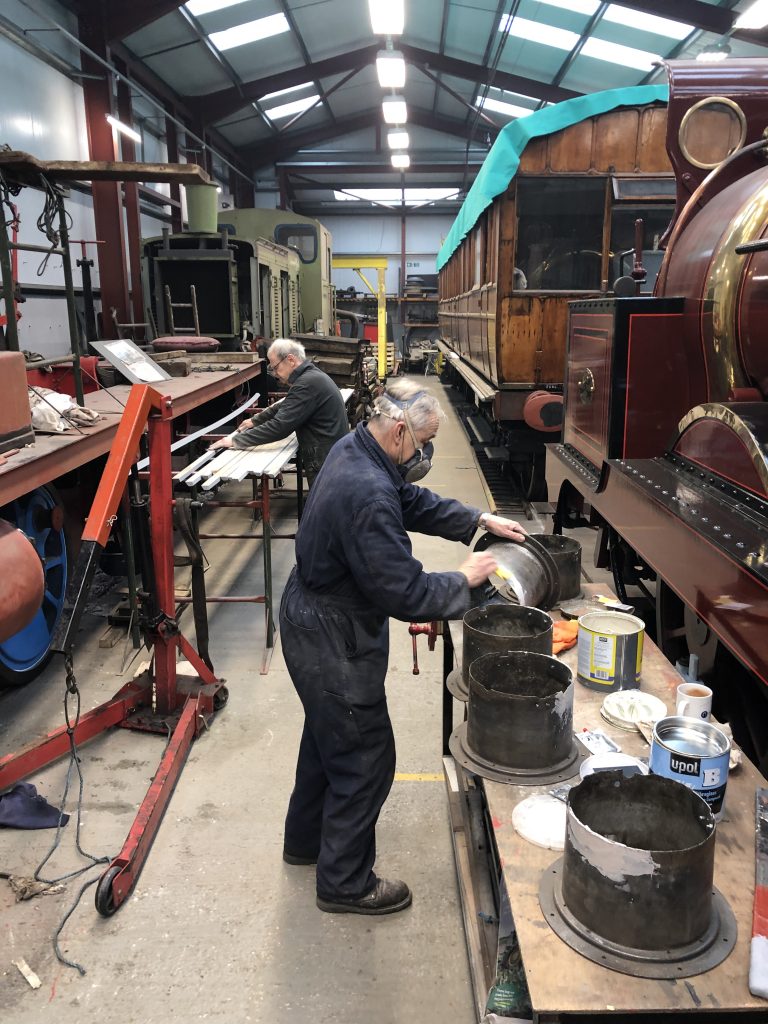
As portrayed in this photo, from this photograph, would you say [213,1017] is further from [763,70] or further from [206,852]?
[763,70]

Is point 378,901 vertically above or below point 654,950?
below

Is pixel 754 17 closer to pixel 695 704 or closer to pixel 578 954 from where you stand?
pixel 695 704

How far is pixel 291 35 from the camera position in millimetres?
14477

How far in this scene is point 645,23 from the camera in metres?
11.8

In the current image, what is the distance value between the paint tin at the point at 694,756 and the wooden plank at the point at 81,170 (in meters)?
3.61

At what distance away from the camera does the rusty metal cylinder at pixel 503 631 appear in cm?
196

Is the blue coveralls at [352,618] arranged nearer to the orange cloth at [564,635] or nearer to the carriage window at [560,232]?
the orange cloth at [564,635]

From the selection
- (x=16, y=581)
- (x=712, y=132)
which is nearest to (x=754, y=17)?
(x=712, y=132)

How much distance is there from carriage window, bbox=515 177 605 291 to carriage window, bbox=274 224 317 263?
9.13 meters

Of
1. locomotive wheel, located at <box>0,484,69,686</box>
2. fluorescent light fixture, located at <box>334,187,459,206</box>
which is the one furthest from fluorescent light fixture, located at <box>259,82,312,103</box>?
locomotive wheel, located at <box>0,484,69,686</box>

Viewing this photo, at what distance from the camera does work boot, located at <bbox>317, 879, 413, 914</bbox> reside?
245 centimetres

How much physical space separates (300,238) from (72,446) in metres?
12.7

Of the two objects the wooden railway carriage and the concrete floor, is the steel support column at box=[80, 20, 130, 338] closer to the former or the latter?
the wooden railway carriage

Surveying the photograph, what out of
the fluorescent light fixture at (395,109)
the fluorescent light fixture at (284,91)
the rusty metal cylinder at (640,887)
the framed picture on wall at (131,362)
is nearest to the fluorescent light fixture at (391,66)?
the fluorescent light fixture at (395,109)
